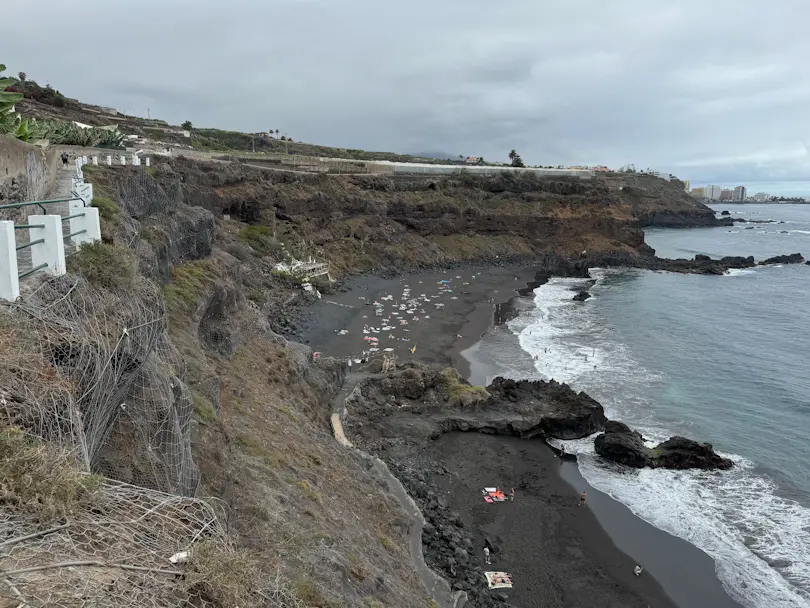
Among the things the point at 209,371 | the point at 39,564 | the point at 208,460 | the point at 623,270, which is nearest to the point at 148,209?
the point at 209,371

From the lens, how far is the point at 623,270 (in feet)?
240

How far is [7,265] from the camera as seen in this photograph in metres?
6.08

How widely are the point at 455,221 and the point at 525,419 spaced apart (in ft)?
187

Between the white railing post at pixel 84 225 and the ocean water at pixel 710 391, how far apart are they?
19148 mm

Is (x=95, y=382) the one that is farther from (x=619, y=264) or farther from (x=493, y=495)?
(x=619, y=264)

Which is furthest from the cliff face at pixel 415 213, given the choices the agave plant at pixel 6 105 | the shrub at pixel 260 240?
the agave plant at pixel 6 105

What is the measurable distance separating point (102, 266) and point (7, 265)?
9.09 ft

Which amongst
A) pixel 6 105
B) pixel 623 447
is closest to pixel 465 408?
pixel 623 447

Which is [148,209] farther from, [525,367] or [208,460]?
[525,367]

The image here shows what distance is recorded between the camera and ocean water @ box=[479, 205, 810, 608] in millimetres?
18344

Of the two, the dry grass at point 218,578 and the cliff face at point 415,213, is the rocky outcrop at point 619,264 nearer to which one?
the cliff face at point 415,213

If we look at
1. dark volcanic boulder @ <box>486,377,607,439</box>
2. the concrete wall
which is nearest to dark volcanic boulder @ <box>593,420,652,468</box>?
dark volcanic boulder @ <box>486,377,607,439</box>

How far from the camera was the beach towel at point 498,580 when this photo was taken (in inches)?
610

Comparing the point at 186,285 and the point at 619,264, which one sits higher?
the point at 186,285
